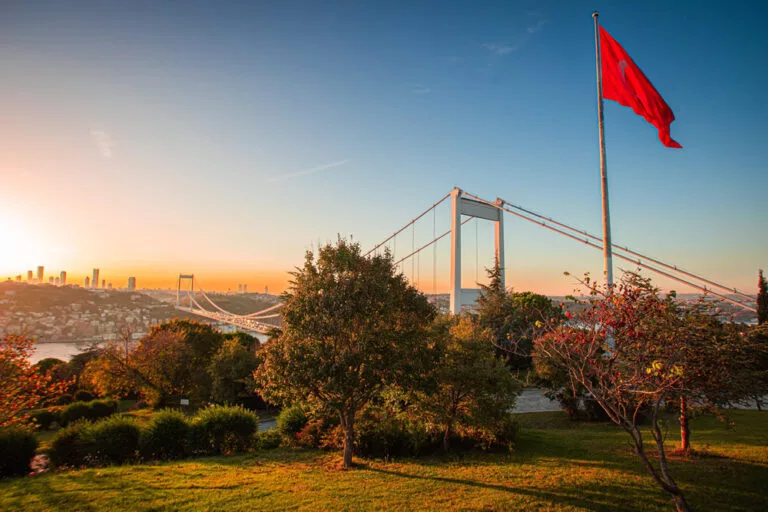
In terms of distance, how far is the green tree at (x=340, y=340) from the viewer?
9.43 metres

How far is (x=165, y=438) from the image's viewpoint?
11.9 meters

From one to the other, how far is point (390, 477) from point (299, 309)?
4.46 m

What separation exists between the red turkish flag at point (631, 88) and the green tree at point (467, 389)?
6469 millimetres

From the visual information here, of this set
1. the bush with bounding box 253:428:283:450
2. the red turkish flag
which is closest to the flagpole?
the red turkish flag

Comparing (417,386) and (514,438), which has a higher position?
(417,386)

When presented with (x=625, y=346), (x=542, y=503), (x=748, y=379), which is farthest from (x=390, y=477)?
(x=748, y=379)

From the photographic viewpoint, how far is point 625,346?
6125mm

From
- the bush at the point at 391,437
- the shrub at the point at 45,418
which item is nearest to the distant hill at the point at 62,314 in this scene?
the shrub at the point at 45,418

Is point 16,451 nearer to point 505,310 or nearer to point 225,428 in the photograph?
point 225,428

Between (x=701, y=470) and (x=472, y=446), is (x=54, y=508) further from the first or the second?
(x=701, y=470)

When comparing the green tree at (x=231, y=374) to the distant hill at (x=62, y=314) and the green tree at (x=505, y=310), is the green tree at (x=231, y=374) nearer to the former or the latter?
the green tree at (x=505, y=310)

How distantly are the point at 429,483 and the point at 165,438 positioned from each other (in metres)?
8.22

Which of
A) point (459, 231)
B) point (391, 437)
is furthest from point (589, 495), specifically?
point (459, 231)

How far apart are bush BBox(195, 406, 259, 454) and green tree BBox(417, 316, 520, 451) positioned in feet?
19.3
